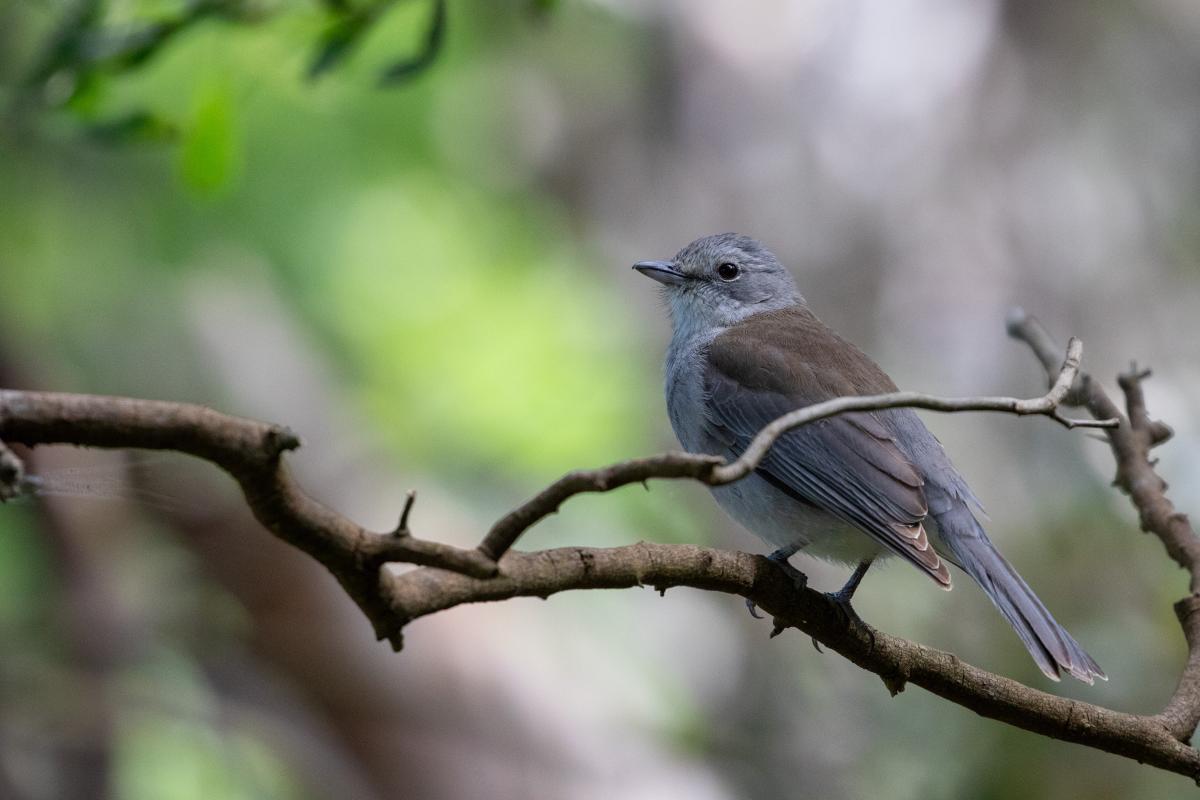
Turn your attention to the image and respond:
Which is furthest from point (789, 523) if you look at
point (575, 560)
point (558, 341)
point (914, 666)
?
point (558, 341)

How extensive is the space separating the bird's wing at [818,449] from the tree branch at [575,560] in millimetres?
789

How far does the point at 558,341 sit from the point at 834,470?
4.72 meters

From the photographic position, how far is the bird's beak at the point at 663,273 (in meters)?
5.40

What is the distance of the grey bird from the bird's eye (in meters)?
0.39

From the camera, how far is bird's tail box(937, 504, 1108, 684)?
3439mm

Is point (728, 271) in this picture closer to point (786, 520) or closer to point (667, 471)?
point (786, 520)

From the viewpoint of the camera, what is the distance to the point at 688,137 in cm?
938

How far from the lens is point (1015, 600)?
3.70 m

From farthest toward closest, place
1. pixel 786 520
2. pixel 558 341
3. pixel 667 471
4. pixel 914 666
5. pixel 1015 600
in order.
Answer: pixel 558 341 < pixel 786 520 < pixel 1015 600 < pixel 914 666 < pixel 667 471

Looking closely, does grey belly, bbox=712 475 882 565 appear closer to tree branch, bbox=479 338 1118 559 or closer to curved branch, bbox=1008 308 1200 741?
curved branch, bbox=1008 308 1200 741

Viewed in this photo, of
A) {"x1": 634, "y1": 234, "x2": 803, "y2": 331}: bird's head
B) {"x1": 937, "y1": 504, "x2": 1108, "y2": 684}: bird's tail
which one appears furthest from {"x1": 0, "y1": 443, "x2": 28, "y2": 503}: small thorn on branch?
{"x1": 634, "y1": 234, "x2": 803, "y2": 331}: bird's head

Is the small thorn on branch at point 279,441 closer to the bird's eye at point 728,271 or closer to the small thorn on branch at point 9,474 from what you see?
the small thorn on branch at point 9,474

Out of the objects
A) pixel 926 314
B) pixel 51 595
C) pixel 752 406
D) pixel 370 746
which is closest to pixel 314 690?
pixel 370 746

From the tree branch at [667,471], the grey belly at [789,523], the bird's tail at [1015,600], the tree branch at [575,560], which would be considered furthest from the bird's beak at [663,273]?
the tree branch at [667,471]
